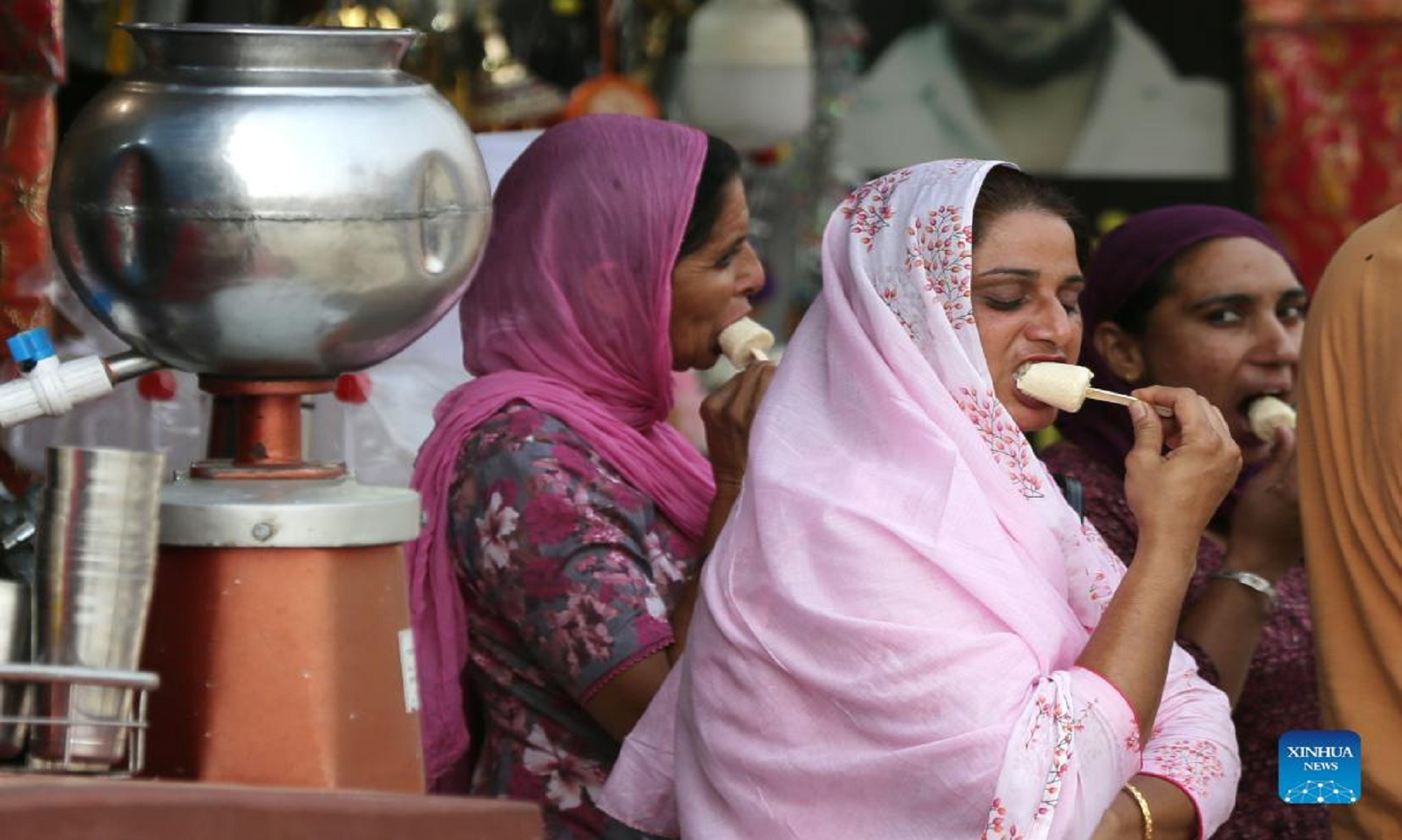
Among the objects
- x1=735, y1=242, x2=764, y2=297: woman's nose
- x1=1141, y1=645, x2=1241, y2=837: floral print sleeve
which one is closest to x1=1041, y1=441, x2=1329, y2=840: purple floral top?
x1=1141, y1=645, x2=1241, y2=837: floral print sleeve

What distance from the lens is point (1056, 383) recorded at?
242 cm

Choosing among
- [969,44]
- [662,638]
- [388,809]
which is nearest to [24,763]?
[388,809]

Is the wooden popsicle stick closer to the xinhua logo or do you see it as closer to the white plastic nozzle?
the xinhua logo

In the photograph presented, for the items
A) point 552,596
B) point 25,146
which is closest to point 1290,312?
point 552,596

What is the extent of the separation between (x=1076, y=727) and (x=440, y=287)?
774mm

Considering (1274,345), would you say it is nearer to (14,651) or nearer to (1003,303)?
(1003,303)

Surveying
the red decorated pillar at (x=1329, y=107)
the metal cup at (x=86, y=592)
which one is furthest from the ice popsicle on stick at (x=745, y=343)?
the red decorated pillar at (x=1329, y=107)

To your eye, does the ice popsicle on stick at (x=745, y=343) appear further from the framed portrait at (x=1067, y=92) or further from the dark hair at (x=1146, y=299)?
the framed portrait at (x=1067, y=92)

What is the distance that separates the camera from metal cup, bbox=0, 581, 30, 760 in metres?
1.80

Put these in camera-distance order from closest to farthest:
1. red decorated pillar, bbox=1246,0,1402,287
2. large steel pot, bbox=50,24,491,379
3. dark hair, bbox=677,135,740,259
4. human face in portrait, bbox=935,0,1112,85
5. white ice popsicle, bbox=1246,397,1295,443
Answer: large steel pot, bbox=50,24,491,379
dark hair, bbox=677,135,740,259
white ice popsicle, bbox=1246,397,1295,443
red decorated pillar, bbox=1246,0,1402,287
human face in portrait, bbox=935,0,1112,85

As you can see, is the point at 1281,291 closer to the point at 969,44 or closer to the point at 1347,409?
the point at 1347,409

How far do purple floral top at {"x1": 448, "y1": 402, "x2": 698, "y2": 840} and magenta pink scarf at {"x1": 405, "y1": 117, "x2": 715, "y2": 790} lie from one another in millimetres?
59

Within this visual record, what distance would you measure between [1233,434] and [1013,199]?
96 cm

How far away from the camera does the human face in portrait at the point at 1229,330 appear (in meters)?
3.23
